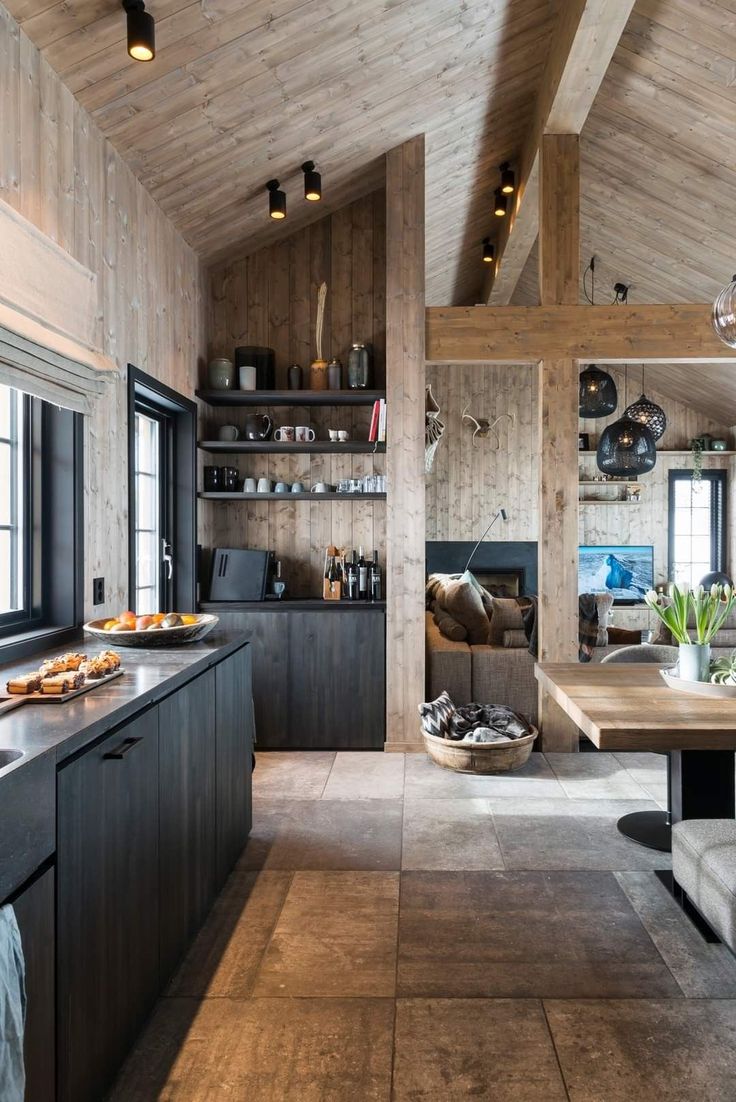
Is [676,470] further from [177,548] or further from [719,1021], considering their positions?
[719,1021]

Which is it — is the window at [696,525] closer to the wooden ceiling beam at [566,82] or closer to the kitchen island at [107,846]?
the wooden ceiling beam at [566,82]

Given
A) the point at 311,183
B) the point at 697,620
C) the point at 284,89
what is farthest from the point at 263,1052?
the point at 311,183

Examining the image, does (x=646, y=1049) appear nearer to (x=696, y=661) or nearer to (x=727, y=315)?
(x=696, y=661)

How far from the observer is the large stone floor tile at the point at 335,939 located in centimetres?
220

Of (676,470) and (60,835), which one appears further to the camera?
(676,470)

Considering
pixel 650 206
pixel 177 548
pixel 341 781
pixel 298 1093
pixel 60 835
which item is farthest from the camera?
pixel 650 206

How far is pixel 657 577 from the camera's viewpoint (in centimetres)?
944

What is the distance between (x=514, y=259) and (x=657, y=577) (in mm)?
4566

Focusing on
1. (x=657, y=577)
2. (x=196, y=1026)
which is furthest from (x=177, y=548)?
(x=657, y=577)

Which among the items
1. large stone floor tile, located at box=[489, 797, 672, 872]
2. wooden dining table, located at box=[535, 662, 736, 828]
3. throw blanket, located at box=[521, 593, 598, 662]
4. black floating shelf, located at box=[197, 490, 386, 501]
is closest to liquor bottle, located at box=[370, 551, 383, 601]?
black floating shelf, located at box=[197, 490, 386, 501]

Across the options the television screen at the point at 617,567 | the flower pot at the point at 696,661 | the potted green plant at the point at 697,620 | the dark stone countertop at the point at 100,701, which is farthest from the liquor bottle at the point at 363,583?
the television screen at the point at 617,567

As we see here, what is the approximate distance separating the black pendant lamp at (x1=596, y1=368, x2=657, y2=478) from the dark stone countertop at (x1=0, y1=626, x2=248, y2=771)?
12.3 feet

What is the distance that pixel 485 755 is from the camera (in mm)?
4121

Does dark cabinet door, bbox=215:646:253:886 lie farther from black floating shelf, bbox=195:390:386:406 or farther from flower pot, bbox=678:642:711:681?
black floating shelf, bbox=195:390:386:406
